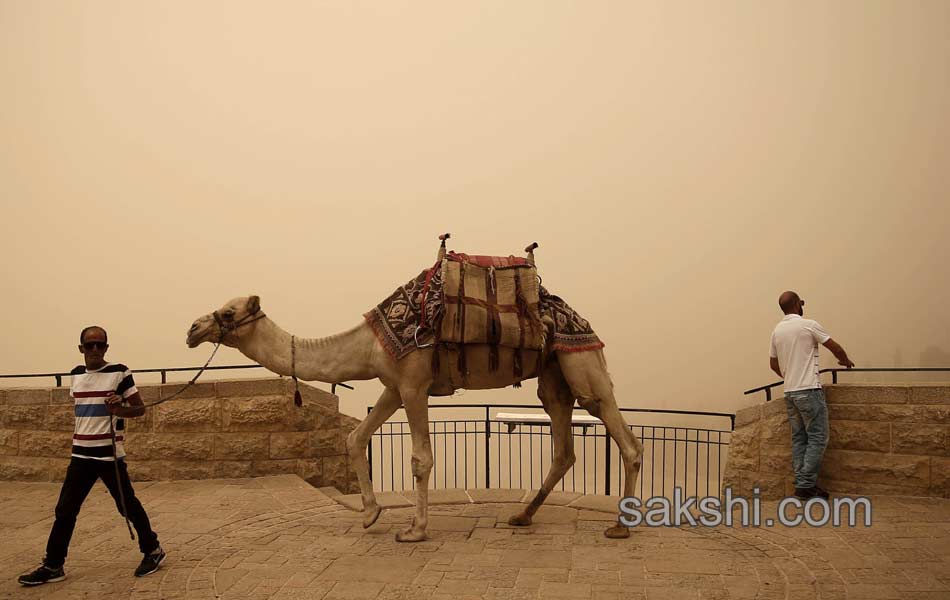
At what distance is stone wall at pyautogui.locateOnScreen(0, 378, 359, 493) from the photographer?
8.84m

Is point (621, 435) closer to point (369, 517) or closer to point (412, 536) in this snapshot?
point (412, 536)

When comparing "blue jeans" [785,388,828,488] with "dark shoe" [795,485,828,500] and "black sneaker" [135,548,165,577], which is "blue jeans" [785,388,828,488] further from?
"black sneaker" [135,548,165,577]

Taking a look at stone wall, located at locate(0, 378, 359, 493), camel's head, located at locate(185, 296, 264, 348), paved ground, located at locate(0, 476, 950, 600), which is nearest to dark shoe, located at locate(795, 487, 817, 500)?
paved ground, located at locate(0, 476, 950, 600)

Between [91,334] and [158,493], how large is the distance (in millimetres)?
3522

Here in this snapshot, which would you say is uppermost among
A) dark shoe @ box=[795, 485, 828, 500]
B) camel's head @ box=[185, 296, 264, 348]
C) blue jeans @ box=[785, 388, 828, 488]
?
camel's head @ box=[185, 296, 264, 348]

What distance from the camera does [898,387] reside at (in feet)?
25.3

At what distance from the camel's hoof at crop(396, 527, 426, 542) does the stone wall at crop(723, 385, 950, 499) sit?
3.74 meters

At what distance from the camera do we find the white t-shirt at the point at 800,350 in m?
7.39

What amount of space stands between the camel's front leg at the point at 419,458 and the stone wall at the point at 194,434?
3.13 meters

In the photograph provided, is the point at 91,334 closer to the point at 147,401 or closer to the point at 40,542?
the point at 40,542

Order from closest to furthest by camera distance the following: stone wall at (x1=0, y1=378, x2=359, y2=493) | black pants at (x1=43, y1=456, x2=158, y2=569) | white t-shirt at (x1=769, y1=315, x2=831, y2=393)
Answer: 1. black pants at (x1=43, y1=456, x2=158, y2=569)
2. white t-shirt at (x1=769, y1=315, x2=831, y2=393)
3. stone wall at (x1=0, y1=378, x2=359, y2=493)

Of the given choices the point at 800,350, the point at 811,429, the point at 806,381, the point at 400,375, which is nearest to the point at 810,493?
the point at 811,429

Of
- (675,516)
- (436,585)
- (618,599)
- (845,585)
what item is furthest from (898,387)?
Answer: (436,585)

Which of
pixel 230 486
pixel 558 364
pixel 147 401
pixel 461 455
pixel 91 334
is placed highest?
pixel 91 334
